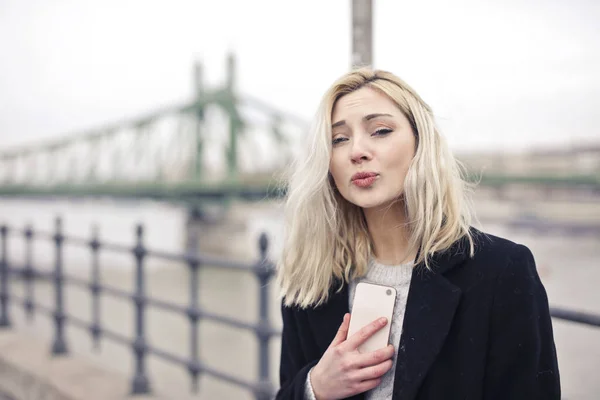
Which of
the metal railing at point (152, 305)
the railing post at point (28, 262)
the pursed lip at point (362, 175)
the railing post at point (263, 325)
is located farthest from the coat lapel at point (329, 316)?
the railing post at point (28, 262)

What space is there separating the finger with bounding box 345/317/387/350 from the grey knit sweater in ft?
0.20

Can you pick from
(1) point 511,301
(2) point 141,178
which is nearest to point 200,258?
(1) point 511,301

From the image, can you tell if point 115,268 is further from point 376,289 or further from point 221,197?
point 376,289

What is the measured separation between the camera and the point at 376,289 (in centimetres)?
97

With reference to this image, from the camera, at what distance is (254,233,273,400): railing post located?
2.20 m

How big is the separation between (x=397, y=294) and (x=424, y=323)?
91 mm

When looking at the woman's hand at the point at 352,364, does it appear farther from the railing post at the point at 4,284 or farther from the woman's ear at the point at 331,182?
the railing post at the point at 4,284

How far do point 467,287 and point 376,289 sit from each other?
15cm

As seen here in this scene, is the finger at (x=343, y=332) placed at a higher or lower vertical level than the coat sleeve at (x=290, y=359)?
higher

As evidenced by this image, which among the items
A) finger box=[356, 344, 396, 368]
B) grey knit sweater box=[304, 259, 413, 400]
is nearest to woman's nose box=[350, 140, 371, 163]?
grey knit sweater box=[304, 259, 413, 400]

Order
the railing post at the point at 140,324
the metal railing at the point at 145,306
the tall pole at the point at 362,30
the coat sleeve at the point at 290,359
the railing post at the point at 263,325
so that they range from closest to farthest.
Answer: the coat sleeve at the point at 290,359
the tall pole at the point at 362,30
the railing post at the point at 263,325
the metal railing at the point at 145,306
the railing post at the point at 140,324

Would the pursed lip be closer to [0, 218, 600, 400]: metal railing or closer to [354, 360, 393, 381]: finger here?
[354, 360, 393, 381]: finger

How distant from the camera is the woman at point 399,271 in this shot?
899 mm

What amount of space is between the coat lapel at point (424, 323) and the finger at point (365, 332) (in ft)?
0.14
